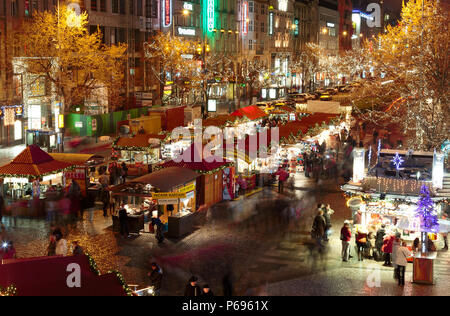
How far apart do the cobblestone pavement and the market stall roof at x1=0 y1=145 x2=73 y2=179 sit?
1.95 metres

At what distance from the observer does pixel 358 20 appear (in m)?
173

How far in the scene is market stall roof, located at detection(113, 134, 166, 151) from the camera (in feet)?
109

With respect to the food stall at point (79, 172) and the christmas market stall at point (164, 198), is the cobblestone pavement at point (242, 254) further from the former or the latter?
the food stall at point (79, 172)

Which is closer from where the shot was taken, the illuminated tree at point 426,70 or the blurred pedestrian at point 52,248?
the blurred pedestrian at point 52,248

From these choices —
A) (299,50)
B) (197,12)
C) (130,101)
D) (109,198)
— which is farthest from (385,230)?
(299,50)

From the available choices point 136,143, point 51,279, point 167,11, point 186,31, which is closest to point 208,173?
point 136,143

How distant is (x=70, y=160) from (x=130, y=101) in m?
31.8

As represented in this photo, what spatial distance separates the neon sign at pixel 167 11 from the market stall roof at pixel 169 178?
132ft

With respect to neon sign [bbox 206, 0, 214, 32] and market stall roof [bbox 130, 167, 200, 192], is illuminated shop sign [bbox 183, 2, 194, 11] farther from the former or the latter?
market stall roof [bbox 130, 167, 200, 192]

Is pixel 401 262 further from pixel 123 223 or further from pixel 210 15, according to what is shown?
pixel 210 15

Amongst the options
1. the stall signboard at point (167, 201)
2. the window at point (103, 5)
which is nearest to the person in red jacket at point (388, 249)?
the stall signboard at point (167, 201)

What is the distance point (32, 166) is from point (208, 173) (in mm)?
7045

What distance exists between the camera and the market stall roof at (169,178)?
75.1 feet
